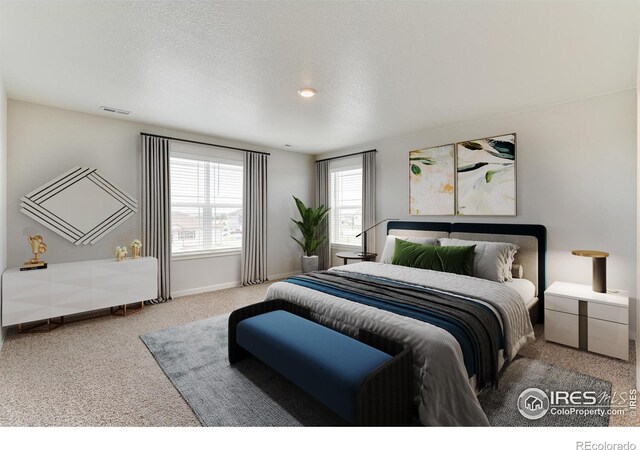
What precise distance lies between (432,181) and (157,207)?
152 inches

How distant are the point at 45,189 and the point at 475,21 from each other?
4.43 meters

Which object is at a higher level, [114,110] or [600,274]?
[114,110]

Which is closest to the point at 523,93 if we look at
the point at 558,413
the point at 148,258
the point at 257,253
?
the point at 558,413

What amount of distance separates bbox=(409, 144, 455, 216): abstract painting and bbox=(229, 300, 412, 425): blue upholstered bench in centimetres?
282

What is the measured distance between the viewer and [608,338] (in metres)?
2.60

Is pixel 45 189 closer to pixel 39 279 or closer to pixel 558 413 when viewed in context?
pixel 39 279

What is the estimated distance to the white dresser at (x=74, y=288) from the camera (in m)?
3.02

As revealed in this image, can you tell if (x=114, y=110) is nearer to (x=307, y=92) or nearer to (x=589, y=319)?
(x=307, y=92)

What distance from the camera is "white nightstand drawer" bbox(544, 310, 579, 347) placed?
2767 millimetres

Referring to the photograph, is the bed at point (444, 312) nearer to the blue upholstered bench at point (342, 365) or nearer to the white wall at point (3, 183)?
the blue upholstered bench at point (342, 365)

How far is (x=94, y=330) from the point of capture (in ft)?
10.7

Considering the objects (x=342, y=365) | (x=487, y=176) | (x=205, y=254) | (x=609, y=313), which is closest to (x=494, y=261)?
(x=609, y=313)

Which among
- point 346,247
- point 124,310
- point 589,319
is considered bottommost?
point 124,310

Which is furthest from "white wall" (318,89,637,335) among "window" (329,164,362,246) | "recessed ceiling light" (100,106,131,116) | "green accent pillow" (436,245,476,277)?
"recessed ceiling light" (100,106,131,116)
